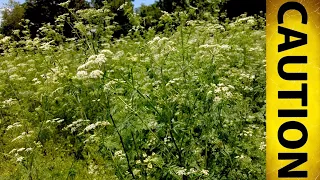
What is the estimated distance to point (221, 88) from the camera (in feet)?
9.55

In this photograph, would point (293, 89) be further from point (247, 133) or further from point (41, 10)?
point (41, 10)

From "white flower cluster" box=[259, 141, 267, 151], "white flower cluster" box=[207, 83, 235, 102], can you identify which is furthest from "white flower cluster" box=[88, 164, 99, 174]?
"white flower cluster" box=[259, 141, 267, 151]

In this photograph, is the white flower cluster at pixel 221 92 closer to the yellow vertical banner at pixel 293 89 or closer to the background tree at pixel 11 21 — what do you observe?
the yellow vertical banner at pixel 293 89

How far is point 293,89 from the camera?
5.50ft

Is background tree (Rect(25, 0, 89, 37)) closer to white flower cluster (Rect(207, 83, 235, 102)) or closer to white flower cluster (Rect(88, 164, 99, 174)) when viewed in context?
white flower cluster (Rect(88, 164, 99, 174))

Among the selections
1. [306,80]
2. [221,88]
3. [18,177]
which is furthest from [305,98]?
[18,177]

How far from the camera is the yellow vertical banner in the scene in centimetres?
164

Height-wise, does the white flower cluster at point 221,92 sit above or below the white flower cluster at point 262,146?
above

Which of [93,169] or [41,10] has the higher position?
[41,10]

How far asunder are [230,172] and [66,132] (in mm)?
2787

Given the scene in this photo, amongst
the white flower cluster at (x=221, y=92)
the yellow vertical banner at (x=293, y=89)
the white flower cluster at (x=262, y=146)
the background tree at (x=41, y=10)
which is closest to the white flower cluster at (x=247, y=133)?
the white flower cluster at (x=262, y=146)

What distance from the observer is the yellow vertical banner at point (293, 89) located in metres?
1.64

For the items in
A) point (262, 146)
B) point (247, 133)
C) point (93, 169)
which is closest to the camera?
point (262, 146)

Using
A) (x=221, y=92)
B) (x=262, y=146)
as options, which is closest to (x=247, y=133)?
(x=262, y=146)
